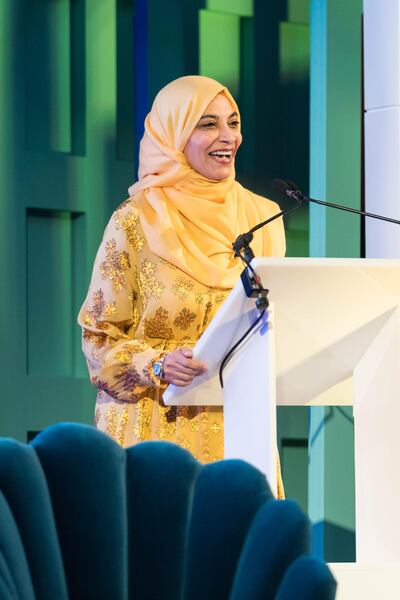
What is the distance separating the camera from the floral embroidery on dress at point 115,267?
262 centimetres

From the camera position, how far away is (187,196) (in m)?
2.74

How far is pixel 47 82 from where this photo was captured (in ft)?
10.7

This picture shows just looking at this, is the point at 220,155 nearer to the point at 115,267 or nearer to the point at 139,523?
the point at 115,267

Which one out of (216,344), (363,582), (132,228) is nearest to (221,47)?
(132,228)

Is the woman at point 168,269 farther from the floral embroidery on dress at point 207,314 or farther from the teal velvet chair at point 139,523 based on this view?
the teal velvet chair at point 139,523

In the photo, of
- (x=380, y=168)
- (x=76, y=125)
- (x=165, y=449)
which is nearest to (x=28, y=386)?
(x=76, y=125)

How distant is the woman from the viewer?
2.60 m

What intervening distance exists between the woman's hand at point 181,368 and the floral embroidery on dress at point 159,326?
0.63 ft

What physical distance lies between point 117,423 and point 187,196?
0.52 metres

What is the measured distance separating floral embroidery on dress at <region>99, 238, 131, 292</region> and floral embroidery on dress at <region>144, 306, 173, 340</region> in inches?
3.7

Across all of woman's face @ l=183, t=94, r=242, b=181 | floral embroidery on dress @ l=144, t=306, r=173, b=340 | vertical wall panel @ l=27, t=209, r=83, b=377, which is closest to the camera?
floral embroidery on dress @ l=144, t=306, r=173, b=340

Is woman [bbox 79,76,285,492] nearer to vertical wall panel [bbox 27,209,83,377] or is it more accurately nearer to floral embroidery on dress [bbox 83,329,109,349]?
floral embroidery on dress [bbox 83,329,109,349]

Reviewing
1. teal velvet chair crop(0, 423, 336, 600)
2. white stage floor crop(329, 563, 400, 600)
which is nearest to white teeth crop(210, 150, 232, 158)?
white stage floor crop(329, 563, 400, 600)

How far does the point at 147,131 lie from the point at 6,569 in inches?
74.8
